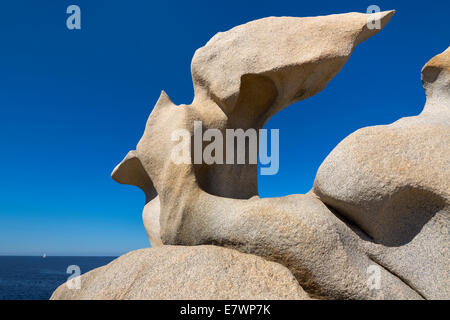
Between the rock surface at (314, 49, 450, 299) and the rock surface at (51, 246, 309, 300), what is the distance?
4.32 ft

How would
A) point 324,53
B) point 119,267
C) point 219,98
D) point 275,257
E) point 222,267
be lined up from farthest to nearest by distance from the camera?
point 219,98 → point 324,53 → point 119,267 → point 275,257 → point 222,267

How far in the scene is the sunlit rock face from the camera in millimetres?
4031

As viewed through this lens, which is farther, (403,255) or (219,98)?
(219,98)

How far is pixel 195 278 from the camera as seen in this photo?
150 inches

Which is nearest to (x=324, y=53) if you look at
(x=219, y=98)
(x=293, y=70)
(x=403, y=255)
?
(x=293, y=70)

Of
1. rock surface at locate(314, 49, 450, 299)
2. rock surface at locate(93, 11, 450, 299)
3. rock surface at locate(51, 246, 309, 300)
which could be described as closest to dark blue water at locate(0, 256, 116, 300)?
rock surface at locate(51, 246, 309, 300)

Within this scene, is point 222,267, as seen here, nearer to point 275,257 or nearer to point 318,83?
point 275,257

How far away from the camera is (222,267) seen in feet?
12.9

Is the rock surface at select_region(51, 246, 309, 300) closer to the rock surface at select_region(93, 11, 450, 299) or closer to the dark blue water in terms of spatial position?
the rock surface at select_region(93, 11, 450, 299)

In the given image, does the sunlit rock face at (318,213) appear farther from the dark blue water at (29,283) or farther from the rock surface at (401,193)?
the dark blue water at (29,283)
